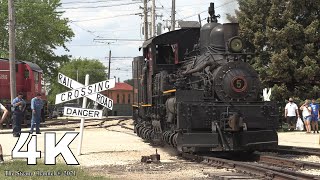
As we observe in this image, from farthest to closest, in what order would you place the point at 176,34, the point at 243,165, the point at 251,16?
the point at 251,16
the point at 176,34
the point at 243,165

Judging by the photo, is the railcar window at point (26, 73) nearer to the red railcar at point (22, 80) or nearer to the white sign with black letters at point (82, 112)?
the red railcar at point (22, 80)

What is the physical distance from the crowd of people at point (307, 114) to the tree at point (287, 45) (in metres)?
1.26

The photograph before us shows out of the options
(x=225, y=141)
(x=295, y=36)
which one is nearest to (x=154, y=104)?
(x=225, y=141)

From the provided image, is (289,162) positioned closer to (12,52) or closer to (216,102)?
(216,102)

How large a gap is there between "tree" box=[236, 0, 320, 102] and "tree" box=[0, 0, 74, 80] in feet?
83.6

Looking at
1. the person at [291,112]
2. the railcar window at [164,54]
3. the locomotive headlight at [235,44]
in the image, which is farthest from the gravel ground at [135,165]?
the person at [291,112]

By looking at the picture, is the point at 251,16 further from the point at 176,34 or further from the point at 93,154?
the point at 93,154

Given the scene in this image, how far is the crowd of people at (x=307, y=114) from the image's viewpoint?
72.5 feet

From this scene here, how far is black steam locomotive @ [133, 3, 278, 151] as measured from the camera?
12.1 m

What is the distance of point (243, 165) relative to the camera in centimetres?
1050

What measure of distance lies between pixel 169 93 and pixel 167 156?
5.76 feet

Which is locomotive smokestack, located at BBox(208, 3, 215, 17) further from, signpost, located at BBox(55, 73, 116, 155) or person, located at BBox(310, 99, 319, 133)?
person, located at BBox(310, 99, 319, 133)

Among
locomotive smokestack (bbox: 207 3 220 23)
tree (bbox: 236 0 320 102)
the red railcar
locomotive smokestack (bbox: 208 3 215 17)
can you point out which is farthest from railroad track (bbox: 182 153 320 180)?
the red railcar

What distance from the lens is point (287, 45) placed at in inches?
975
